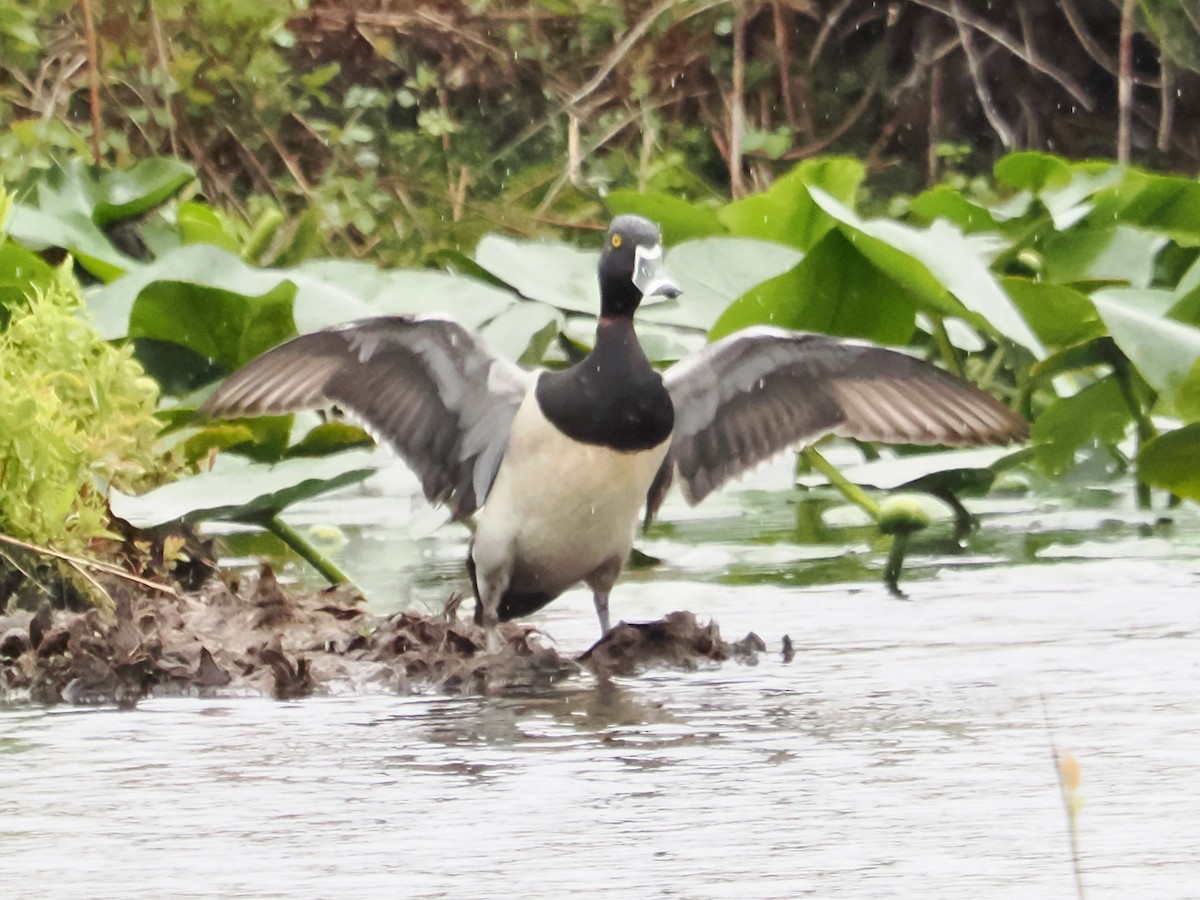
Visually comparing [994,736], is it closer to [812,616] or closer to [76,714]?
[812,616]

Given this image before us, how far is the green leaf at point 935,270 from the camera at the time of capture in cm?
399

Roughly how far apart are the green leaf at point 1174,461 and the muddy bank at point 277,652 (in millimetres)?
889

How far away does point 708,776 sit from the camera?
8.48 ft

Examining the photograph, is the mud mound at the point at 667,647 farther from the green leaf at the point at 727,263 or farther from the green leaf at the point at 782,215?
the green leaf at the point at 782,215

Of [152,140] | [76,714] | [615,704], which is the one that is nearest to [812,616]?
[615,704]

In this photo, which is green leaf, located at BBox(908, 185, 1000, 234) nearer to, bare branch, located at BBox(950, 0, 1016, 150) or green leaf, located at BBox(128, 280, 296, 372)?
green leaf, located at BBox(128, 280, 296, 372)

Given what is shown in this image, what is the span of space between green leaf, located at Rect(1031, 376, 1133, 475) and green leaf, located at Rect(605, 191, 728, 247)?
89 centimetres

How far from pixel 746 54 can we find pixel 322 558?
5188 mm

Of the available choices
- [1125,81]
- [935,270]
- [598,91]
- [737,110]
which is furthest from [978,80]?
[935,270]

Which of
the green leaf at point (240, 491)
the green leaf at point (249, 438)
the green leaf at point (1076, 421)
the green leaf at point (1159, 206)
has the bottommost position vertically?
the green leaf at point (240, 491)

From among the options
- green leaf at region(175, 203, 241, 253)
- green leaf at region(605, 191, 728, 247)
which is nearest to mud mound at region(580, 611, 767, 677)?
green leaf at region(605, 191, 728, 247)

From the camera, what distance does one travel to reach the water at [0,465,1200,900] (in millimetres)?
2156

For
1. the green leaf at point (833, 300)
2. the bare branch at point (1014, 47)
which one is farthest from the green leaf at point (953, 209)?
the bare branch at point (1014, 47)

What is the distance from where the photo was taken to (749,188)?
855cm
